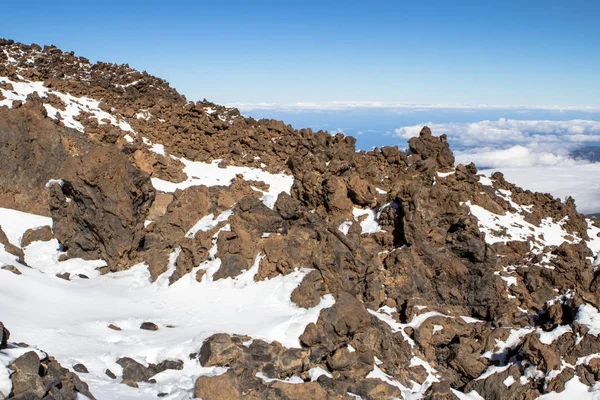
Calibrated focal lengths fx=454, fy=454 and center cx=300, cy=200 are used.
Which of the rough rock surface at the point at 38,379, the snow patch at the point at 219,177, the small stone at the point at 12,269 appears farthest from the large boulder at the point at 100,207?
the rough rock surface at the point at 38,379

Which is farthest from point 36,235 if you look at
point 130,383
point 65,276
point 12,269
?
point 130,383

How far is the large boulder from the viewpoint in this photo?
21.8m

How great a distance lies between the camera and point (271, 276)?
2012 cm

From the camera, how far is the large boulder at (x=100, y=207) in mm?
21797

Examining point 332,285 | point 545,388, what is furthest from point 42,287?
point 545,388

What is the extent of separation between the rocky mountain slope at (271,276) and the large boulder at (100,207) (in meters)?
0.10

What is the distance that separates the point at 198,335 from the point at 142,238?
32.3ft

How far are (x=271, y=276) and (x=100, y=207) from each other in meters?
9.18

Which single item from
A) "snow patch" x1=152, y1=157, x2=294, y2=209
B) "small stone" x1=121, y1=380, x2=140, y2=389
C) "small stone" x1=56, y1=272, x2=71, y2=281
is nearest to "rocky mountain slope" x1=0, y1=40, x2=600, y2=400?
"small stone" x1=121, y1=380, x2=140, y2=389

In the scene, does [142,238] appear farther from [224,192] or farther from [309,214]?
[309,214]

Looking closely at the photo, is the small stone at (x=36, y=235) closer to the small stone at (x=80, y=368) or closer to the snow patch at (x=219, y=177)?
the snow patch at (x=219, y=177)

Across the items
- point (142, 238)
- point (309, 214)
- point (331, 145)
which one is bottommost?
point (142, 238)

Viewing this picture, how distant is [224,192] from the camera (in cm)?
2550

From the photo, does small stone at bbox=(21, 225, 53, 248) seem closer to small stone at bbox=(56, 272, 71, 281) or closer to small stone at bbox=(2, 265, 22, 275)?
small stone at bbox=(56, 272, 71, 281)
